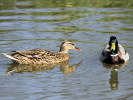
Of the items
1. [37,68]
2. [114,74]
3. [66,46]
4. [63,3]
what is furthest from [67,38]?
[63,3]

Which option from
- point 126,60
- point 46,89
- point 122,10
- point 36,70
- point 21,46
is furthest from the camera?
point 122,10

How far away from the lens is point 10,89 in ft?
27.6

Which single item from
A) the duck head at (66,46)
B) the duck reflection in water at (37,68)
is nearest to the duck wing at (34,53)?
the duck reflection in water at (37,68)

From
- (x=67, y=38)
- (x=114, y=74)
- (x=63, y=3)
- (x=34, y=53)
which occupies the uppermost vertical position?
(x=63, y=3)

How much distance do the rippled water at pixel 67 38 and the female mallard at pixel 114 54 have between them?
0.26m

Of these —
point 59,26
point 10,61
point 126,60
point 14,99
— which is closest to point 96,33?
point 59,26

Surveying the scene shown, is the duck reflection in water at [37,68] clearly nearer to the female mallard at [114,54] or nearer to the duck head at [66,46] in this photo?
the duck head at [66,46]

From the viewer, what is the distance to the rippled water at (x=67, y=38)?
27.2ft

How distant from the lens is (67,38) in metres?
13.6

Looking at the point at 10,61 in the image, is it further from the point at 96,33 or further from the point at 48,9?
the point at 48,9

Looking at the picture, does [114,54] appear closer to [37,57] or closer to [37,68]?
[37,57]

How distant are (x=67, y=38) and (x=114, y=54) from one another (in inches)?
98.8

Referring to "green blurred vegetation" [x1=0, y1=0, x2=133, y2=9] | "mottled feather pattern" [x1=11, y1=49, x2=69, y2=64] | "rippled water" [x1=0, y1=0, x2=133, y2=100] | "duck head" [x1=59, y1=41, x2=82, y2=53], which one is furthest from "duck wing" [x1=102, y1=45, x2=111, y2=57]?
"green blurred vegetation" [x1=0, y1=0, x2=133, y2=9]

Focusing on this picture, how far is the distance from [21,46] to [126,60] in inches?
138
